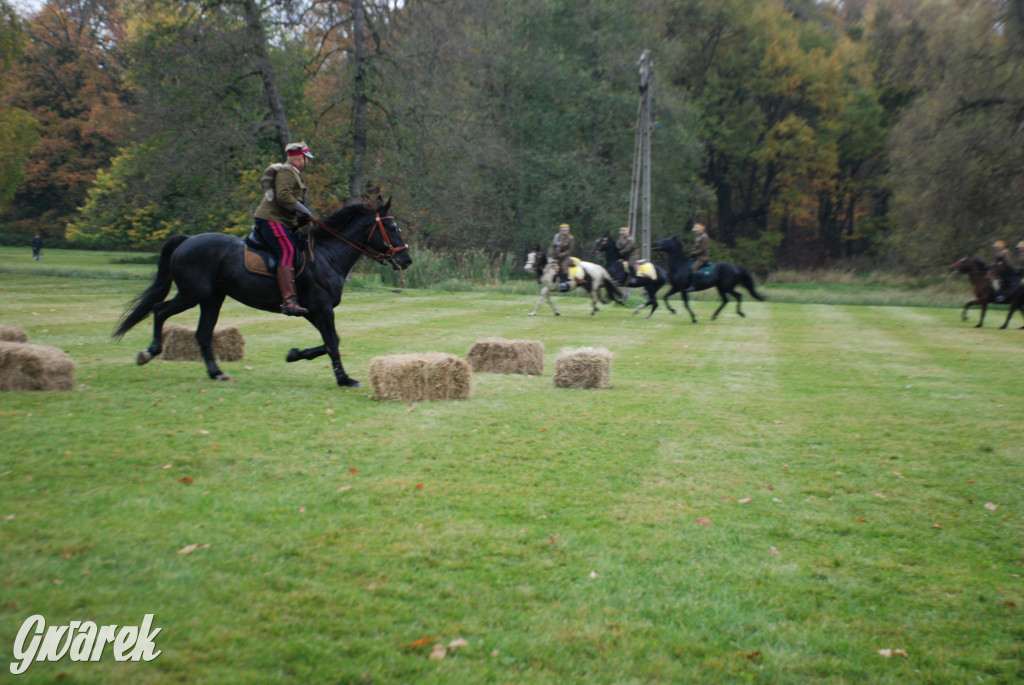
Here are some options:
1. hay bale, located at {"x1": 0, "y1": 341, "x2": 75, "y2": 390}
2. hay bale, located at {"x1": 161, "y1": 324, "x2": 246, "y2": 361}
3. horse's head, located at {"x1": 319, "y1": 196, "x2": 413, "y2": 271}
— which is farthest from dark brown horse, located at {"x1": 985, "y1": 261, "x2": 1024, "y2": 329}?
hay bale, located at {"x1": 0, "y1": 341, "x2": 75, "y2": 390}

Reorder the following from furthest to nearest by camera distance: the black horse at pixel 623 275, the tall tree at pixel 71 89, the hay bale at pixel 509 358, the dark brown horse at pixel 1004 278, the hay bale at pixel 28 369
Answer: the tall tree at pixel 71 89
the black horse at pixel 623 275
the dark brown horse at pixel 1004 278
the hay bale at pixel 509 358
the hay bale at pixel 28 369

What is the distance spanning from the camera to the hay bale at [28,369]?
27.7ft

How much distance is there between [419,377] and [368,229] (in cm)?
239

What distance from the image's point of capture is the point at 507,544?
5.07 meters

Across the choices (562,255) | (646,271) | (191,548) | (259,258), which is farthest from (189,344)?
(646,271)

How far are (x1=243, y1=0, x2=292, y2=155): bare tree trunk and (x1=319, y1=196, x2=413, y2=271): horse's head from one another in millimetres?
20593

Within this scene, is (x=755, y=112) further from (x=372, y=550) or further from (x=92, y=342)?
(x=372, y=550)

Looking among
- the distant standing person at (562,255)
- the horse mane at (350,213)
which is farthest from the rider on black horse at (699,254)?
the horse mane at (350,213)

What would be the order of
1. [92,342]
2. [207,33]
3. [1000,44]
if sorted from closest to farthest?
[92,342] < [207,33] < [1000,44]

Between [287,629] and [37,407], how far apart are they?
17.7 feet

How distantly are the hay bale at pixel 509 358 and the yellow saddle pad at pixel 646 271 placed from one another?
1286 cm

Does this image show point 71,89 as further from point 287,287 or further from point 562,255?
point 287,287

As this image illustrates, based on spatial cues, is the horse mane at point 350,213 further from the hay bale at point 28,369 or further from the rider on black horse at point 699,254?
the rider on black horse at point 699,254

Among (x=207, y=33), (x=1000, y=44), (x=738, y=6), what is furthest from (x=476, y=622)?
(x=738, y=6)
